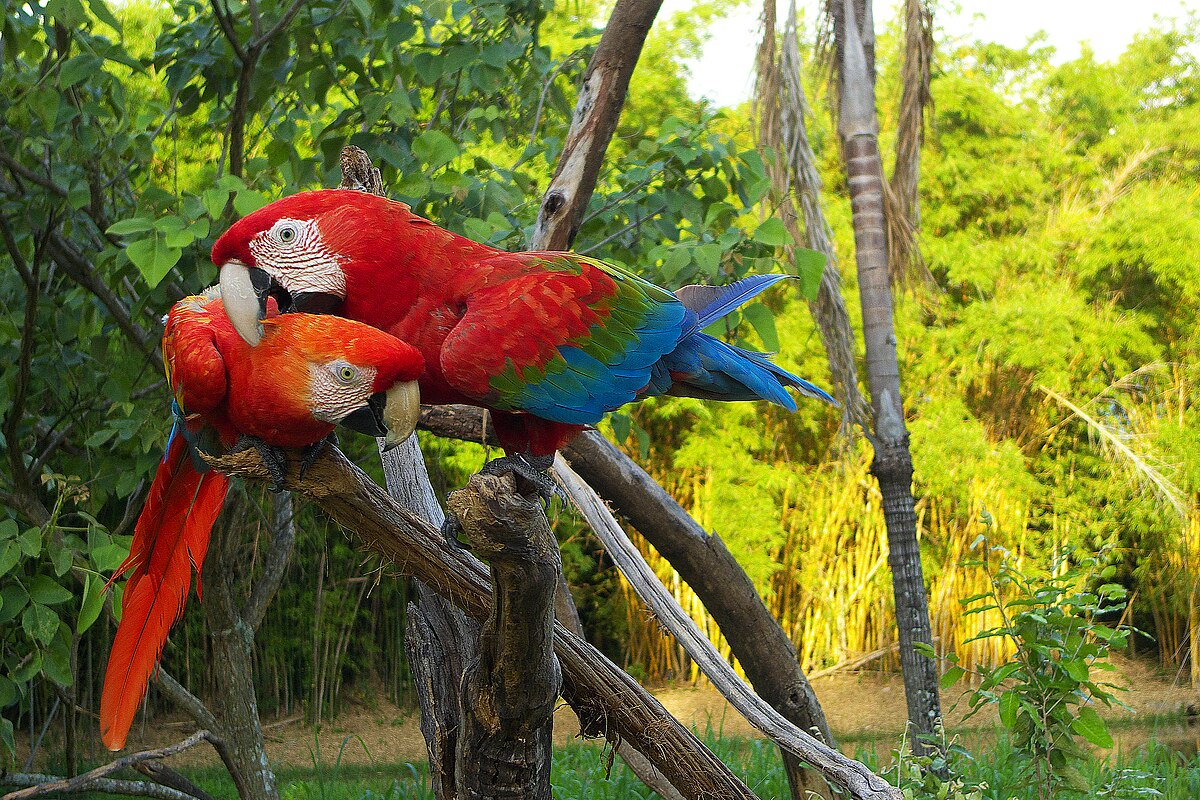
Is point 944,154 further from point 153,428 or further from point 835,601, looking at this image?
point 153,428

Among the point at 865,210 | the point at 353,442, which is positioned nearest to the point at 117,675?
the point at 353,442

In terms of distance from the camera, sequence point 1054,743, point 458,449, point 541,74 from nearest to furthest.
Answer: point 1054,743
point 541,74
point 458,449

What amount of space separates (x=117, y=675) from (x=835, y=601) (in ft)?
19.2

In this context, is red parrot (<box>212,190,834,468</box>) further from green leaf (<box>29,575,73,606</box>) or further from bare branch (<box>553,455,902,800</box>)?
green leaf (<box>29,575,73,606</box>)

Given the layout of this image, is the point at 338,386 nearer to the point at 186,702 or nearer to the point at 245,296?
the point at 245,296

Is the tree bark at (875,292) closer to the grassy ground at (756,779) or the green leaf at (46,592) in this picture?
the grassy ground at (756,779)

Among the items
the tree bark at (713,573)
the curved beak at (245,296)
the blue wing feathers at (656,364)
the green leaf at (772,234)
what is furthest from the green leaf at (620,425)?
the curved beak at (245,296)

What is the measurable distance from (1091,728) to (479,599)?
1.57 m

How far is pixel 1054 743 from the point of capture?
86.8 inches

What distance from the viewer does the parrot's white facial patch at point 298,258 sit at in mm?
1068

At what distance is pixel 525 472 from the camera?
43.1 inches

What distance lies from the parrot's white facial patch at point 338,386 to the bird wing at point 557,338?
149mm

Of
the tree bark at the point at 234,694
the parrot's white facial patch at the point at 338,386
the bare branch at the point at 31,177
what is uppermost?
the bare branch at the point at 31,177

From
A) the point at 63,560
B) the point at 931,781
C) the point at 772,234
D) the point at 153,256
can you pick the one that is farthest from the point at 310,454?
the point at 931,781
